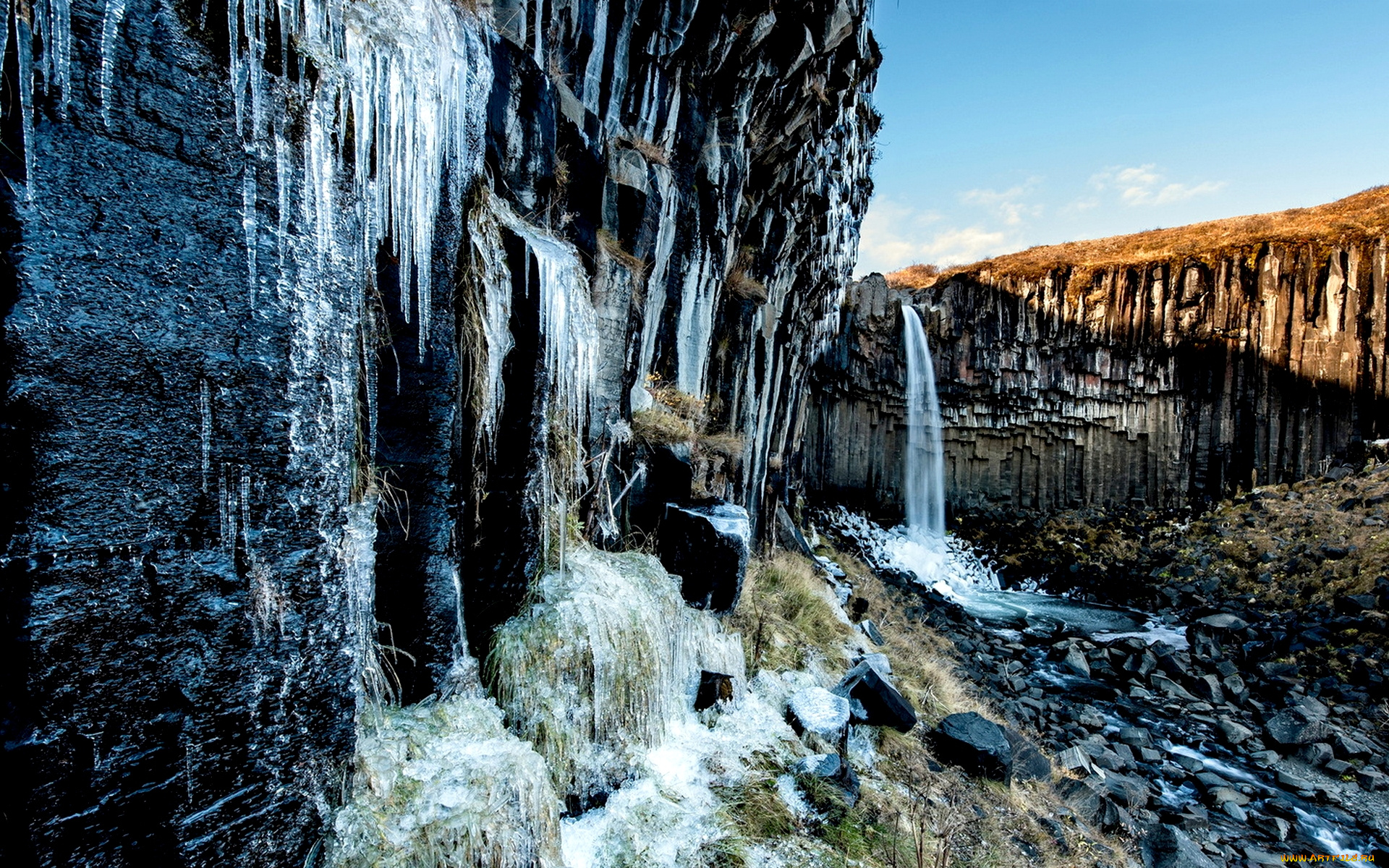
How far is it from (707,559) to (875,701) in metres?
2.22

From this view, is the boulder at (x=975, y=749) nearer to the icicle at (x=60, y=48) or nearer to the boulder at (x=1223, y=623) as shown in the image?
the icicle at (x=60, y=48)

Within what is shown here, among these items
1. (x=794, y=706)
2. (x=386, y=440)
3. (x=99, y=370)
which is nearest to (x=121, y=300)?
(x=99, y=370)

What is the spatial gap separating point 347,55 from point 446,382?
1448 millimetres

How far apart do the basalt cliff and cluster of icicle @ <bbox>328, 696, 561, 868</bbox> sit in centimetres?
1954

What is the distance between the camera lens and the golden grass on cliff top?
1852 centimetres

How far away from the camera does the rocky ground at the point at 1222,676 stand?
6.66 m

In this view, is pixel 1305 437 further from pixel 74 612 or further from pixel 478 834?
pixel 74 612

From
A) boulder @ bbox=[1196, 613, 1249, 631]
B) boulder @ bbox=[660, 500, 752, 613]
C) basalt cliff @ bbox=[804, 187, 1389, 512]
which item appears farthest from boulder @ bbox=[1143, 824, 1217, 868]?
basalt cliff @ bbox=[804, 187, 1389, 512]

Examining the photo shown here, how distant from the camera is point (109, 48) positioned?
178cm

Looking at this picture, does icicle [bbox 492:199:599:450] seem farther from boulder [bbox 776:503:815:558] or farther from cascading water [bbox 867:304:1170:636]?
cascading water [bbox 867:304:1170:636]

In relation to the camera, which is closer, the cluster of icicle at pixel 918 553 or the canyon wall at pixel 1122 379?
the canyon wall at pixel 1122 379

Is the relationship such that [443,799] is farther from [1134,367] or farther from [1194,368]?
[1194,368]

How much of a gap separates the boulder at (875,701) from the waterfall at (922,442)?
17050 millimetres

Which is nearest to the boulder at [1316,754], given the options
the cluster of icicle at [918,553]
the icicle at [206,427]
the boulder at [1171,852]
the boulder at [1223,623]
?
the boulder at [1171,852]
